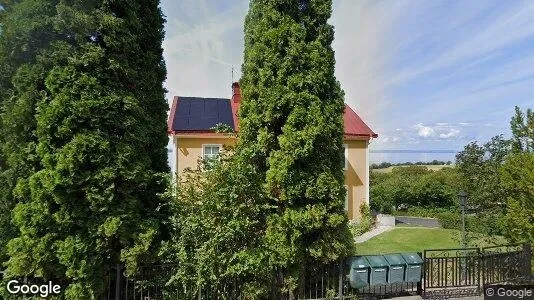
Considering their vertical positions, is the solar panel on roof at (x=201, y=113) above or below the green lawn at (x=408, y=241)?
above

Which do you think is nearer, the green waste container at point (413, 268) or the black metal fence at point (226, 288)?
the black metal fence at point (226, 288)

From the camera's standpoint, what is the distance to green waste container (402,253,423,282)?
6.64 metres

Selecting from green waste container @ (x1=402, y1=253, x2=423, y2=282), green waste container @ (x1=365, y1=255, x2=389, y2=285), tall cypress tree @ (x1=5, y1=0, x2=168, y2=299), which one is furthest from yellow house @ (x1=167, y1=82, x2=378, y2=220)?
tall cypress tree @ (x1=5, y1=0, x2=168, y2=299)

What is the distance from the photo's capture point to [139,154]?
220 inches

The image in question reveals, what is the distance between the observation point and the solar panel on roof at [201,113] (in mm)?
14537

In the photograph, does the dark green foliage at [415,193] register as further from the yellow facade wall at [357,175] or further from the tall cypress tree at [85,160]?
the tall cypress tree at [85,160]

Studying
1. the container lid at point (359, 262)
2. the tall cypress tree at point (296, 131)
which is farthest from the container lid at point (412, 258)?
the tall cypress tree at point (296, 131)

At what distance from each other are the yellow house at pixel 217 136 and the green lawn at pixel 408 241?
2.25m

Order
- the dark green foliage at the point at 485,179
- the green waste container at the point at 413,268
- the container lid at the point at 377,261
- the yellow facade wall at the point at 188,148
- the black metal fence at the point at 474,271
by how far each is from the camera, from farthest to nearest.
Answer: the yellow facade wall at the point at 188,148
the dark green foliage at the point at 485,179
the black metal fence at the point at 474,271
the green waste container at the point at 413,268
the container lid at the point at 377,261

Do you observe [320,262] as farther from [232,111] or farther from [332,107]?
[232,111]

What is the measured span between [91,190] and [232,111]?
1141cm

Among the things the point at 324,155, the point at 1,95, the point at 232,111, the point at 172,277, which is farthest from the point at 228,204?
the point at 232,111

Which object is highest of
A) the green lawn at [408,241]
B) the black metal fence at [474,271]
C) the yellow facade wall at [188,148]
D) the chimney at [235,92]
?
the chimney at [235,92]

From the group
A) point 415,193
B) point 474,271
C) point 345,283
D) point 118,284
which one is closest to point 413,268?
point 345,283
